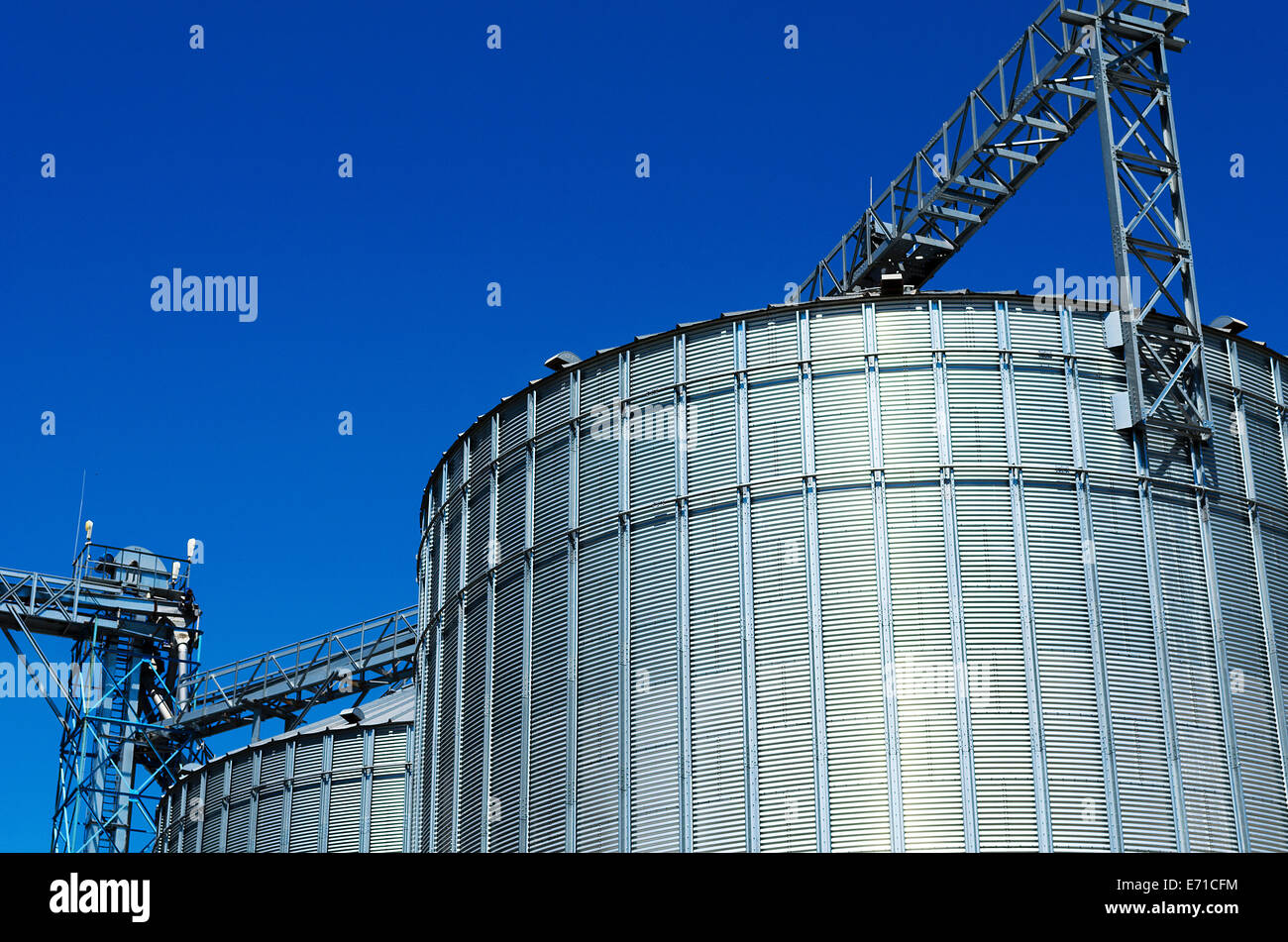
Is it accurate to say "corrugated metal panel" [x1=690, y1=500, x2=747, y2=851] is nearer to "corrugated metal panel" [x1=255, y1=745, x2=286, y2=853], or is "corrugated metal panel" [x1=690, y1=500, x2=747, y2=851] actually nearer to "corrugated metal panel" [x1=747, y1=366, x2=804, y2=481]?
"corrugated metal panel" [x1=747, y1=366, x2=804, y2=481]

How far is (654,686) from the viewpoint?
117 ft

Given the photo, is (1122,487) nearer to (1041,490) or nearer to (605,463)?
(1041,490)

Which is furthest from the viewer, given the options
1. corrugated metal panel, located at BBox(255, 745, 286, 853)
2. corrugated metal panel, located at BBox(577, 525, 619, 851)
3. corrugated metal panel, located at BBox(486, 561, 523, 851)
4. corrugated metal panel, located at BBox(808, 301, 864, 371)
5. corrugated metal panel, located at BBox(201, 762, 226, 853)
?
corrugated metal panel, located at BBox(201, 762, 226, 853)

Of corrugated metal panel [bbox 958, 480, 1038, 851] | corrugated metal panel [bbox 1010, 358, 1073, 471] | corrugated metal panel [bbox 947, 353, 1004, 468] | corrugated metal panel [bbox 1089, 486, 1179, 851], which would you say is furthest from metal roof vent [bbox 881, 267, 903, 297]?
corrugated metal panel [bbox 1089, 486, 1179, 851]

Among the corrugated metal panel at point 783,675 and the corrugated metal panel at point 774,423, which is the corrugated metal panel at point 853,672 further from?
the corrugated metal panel at point 774,423

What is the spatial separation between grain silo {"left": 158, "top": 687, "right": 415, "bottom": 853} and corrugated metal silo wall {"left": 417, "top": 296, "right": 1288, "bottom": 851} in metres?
10.1

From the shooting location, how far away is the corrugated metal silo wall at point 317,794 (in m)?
49.2

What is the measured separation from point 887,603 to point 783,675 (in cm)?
→ 259

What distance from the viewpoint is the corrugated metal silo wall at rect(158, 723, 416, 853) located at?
4916 cm

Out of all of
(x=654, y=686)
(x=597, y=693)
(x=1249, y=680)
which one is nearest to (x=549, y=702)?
(x=597, y=693)

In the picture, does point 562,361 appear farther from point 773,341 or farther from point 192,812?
point 192,812

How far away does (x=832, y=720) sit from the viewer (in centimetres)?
3391
